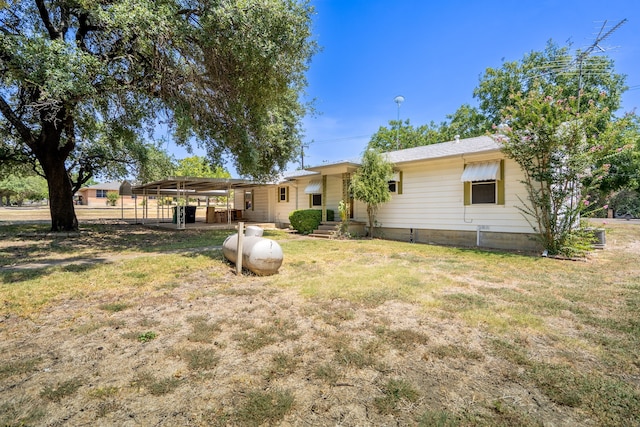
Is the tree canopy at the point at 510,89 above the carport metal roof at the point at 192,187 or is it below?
above

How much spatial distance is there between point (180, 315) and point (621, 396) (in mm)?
4193

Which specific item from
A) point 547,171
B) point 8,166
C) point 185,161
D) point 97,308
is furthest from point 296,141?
point 185,161

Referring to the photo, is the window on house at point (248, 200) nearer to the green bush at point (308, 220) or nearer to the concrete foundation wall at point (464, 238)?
the green bush at point (308, 220)

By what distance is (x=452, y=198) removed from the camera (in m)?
10.5

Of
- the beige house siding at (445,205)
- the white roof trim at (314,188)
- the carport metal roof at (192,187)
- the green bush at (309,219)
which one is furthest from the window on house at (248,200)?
the beige house siding at (445,205)

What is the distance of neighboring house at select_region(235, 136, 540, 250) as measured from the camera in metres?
9.27

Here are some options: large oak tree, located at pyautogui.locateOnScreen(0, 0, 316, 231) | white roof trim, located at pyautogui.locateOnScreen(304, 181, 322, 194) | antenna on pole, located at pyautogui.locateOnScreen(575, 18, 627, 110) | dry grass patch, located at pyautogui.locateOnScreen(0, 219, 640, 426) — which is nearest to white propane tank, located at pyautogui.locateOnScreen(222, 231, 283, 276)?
dry grass patch, located at pyautogui.locateOnScreen(0, 219, 640, 426)

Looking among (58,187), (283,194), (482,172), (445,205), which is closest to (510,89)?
(482,172)

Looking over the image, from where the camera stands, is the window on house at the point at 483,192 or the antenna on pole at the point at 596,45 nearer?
the antenna on pole at the point at 596,45

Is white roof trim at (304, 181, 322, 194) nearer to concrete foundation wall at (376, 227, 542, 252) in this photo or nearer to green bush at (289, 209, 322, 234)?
green bush at (289, 209, 322, 234)

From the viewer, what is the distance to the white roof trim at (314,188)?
1455 centimetres

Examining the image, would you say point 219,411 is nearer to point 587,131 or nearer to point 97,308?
point 97,308

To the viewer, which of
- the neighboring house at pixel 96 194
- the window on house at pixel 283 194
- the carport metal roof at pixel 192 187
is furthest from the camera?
the neighboring house at pixel 96 194

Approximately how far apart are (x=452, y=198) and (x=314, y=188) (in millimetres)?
6344
